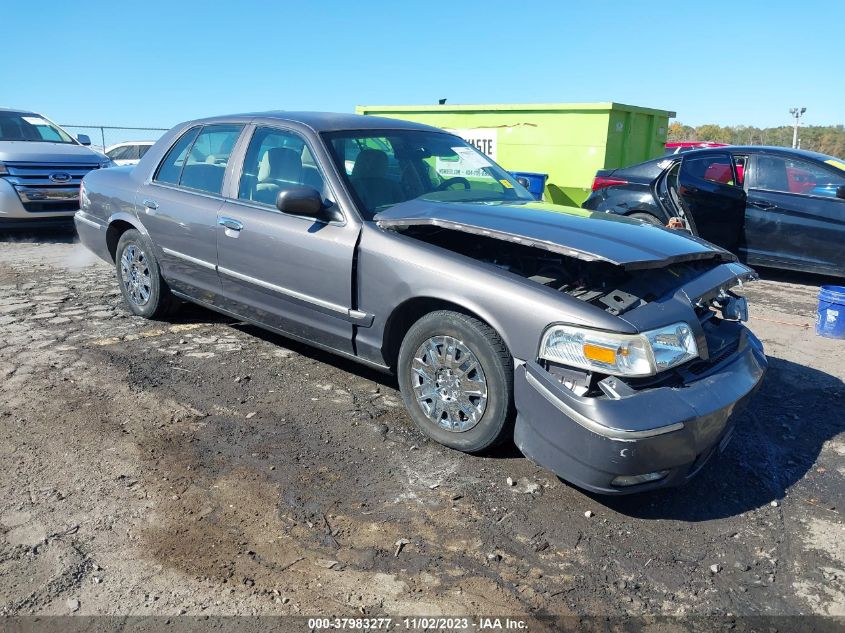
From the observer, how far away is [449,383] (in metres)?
3.58

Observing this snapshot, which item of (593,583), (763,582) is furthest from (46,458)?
(763,582)

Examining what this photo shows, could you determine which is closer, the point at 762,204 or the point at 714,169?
the point at 762,204

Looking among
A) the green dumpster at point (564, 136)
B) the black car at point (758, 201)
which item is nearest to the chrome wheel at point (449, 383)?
Answer: the black car at point (758, 201)

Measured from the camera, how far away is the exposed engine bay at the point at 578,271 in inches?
129

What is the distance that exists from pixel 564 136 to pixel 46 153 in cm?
751

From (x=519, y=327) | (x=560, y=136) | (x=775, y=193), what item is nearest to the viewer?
(x=519, y=327)

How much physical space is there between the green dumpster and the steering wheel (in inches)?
243

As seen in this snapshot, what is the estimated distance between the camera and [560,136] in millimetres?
10625

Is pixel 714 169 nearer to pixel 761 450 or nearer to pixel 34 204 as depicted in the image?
pixel 761 450

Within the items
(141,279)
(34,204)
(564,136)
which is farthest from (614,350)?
(34,204)

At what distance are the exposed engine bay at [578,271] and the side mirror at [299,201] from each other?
1.79 feet

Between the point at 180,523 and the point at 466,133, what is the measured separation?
32.2ft

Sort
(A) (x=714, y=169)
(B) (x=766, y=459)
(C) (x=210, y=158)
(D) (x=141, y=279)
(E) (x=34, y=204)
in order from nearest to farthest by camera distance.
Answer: (B) (x=766, y=459), (C) (x=210, y=158), (D) (x=141, y=279), (A) (x=714, y=169), (E) (x=34, y=204)

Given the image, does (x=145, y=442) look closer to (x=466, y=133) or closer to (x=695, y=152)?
(x=695, y=152)
